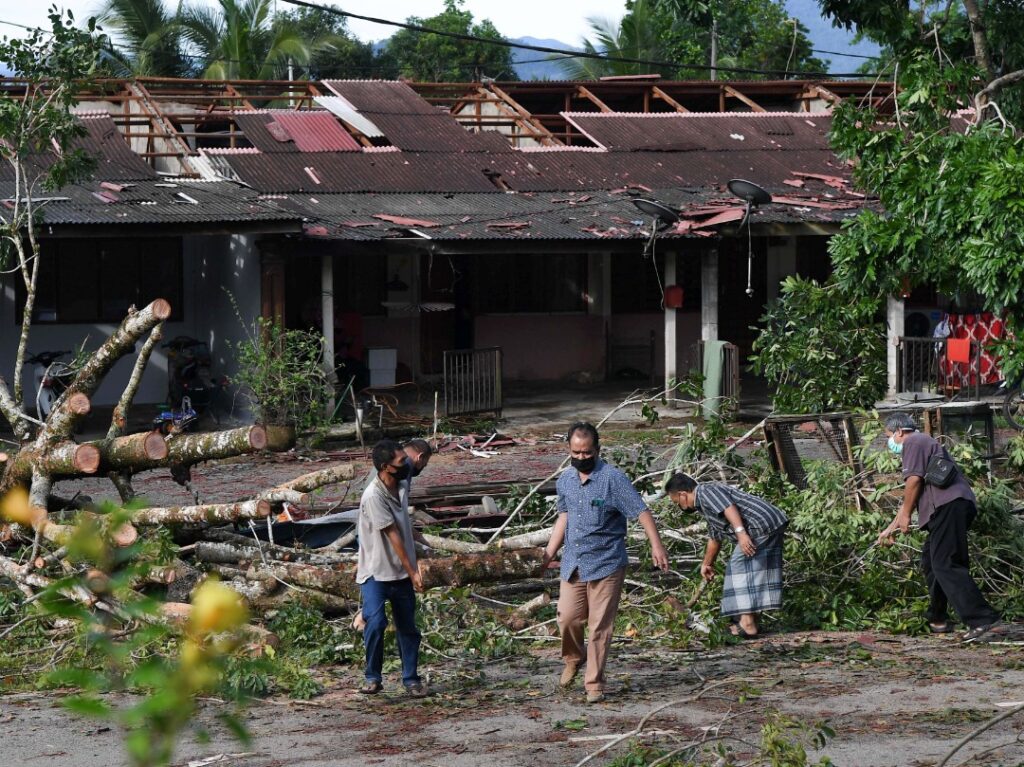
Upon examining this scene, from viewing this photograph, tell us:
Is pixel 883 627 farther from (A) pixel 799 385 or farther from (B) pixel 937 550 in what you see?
A: (A) pixel 799 385

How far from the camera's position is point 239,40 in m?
35.8

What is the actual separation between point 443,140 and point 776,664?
1442 cm

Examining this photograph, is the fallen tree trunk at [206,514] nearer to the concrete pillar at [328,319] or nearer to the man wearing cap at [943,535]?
the man wearing cap at [943,535]

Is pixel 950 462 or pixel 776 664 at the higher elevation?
pixel 950 462

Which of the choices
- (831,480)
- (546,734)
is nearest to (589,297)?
(831,480)

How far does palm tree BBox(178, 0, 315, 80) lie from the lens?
3603 centimetres

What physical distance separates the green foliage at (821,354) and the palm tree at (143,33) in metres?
26.5

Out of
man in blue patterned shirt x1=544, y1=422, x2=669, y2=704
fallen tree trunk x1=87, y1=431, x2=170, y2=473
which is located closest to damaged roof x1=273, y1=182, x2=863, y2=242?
fallen tree trunk x1=87, y1=431, x2=170, y2=473

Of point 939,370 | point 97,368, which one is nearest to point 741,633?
point 97,368

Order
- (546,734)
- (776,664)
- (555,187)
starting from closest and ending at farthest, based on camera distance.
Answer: (546,734) < (776,664) < (555,187)

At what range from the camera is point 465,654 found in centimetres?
775

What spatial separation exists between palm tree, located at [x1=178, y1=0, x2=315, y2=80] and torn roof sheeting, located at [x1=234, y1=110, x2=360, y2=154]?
15.9 m

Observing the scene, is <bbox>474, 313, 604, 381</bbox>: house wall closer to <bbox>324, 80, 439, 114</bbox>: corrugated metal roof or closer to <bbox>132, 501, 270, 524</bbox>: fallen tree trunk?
<bbox>324, 80, 439, 114</bbox>: corrugated metal roof

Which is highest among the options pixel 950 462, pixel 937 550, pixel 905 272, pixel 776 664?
pixel 905 272
